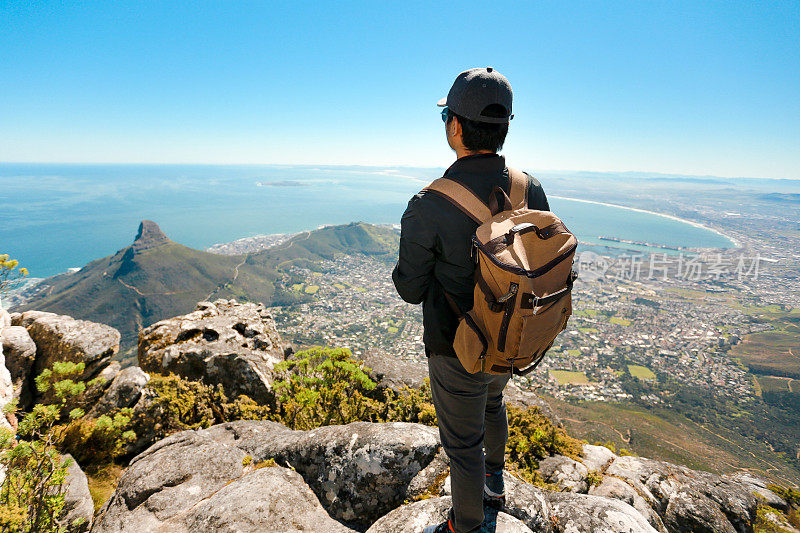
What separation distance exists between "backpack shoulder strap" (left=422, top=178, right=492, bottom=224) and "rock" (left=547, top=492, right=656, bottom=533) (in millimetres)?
3440

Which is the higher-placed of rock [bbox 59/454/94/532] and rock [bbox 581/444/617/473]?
rock [bbox 59/454/94/532]

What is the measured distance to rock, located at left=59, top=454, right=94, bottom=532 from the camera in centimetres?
365

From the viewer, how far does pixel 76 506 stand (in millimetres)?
3873

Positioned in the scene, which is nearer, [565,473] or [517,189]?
[517,189]

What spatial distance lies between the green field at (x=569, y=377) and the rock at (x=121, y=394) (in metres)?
58.3

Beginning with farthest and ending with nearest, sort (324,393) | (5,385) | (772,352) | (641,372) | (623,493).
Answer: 1. (772,352)
2. (641,372)
3. (324,393)
4. (5,385)
5. (623,493)

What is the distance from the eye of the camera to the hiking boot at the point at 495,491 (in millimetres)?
3068

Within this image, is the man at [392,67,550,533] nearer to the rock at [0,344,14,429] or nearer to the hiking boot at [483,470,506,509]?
the hiking boot at [483,470,506,509]

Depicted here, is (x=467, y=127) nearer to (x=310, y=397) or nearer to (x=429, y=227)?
(x=429, y=227)

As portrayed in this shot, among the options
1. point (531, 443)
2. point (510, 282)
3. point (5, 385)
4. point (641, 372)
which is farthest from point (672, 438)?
point (5, 385)

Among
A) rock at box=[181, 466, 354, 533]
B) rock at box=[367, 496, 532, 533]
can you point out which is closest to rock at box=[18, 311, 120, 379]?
rock at box=[181, 466, 354, 533]

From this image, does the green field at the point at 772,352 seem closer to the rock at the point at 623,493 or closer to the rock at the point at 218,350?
the rock at the point at 623,493

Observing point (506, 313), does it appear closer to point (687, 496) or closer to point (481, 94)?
point (481, 94)

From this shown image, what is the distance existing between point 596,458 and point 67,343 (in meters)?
11.6
